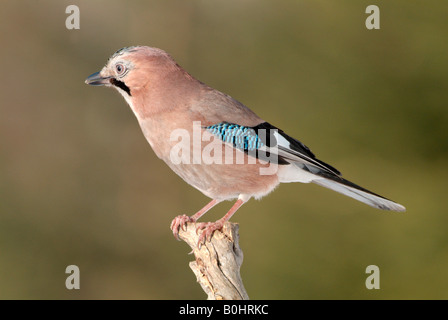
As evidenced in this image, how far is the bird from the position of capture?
3521 mm

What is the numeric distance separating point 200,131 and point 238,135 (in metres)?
0.22

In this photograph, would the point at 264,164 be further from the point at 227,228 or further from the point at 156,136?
the point at 156,136

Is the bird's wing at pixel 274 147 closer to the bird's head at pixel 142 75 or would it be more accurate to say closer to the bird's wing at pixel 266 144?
the bird's wing at pixel 266 144

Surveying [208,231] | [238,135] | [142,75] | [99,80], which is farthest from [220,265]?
[99,80]

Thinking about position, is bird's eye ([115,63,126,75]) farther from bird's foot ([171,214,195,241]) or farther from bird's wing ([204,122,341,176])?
bird's foot ([171,214,195,241])

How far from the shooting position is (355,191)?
12.6 feet

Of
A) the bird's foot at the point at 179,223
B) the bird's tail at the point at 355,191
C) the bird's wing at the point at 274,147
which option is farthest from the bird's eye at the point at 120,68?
the bird's tail at the point at 355,191

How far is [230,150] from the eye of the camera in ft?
11.7

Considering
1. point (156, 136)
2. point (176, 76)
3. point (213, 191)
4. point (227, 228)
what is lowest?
point (227, 228)

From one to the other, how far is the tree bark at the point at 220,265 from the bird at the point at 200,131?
6cm

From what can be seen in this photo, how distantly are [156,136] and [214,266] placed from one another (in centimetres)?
82

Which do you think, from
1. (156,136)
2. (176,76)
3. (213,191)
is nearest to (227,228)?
(213,191)

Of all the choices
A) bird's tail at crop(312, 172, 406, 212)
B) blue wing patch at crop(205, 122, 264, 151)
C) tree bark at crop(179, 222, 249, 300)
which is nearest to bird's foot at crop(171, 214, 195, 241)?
tree bark at crop(179, 222, 249, 300)

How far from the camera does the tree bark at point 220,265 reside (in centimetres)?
336
